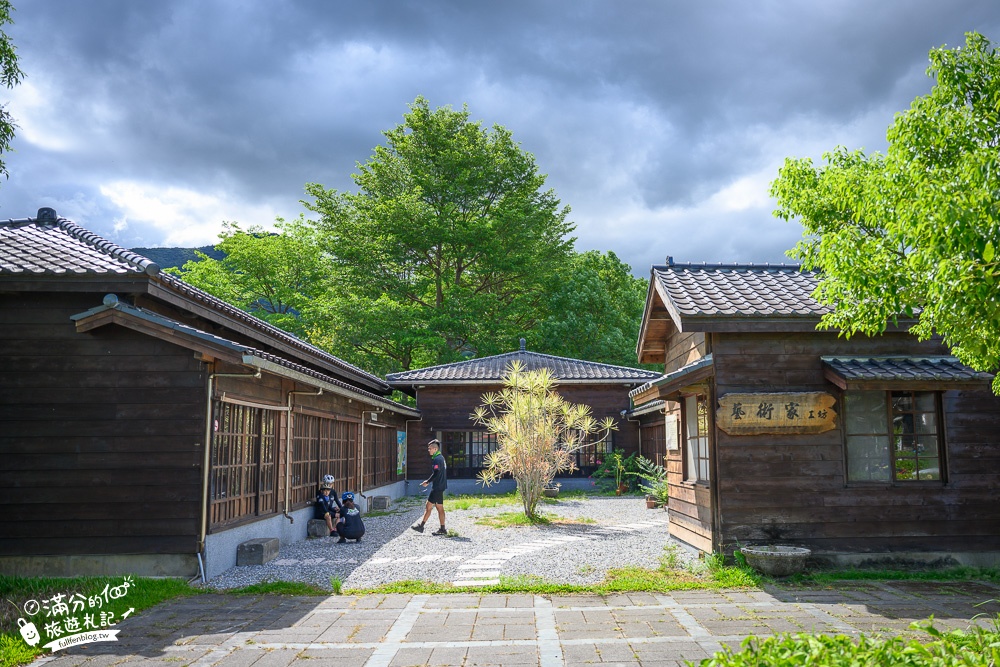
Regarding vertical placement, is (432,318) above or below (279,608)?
above

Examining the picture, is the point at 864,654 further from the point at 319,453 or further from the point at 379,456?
the point at 379,456

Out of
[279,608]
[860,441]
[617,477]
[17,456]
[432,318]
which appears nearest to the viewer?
[279,608]

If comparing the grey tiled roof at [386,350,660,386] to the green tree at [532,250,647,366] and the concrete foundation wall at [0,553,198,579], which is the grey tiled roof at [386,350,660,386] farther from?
the concrete foundation wall at [0,553,198,579]

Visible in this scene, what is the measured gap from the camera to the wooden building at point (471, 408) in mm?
21344

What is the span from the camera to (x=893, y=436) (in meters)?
8.59

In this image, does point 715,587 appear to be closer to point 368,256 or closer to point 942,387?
point 942,387

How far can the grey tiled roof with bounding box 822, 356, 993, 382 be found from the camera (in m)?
7.98

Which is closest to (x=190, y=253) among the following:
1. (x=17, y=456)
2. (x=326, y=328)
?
(x=326, y=328)

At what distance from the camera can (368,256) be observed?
96.4ft

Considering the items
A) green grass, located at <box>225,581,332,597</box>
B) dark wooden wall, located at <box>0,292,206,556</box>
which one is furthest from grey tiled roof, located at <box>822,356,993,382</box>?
dark wooden wall, located at <box>0,292,206,556</box>

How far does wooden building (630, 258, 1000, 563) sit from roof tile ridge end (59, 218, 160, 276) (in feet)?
20.3

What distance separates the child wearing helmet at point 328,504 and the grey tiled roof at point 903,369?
7.86 meters

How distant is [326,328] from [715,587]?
2448 cm

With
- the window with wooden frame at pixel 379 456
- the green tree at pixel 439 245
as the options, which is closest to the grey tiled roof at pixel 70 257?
the window with wooden frame at pixel 379 456
